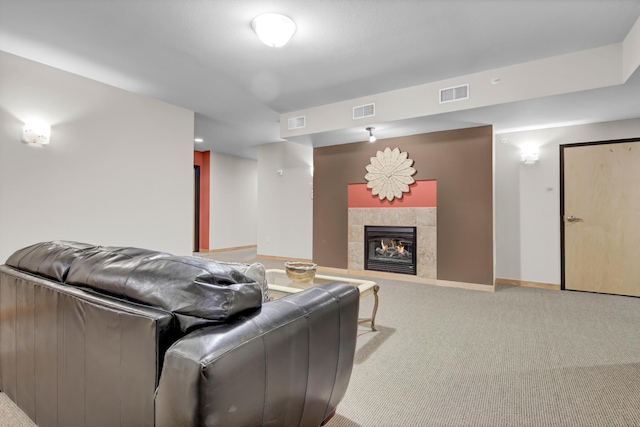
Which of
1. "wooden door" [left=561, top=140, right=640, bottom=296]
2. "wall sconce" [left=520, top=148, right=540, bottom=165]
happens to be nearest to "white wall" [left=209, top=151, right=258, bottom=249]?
"wall sconce" [left=520, top=148, right=540, bottom=165]

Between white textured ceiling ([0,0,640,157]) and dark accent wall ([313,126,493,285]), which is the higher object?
white textured ceiling ([0,0,640,157])

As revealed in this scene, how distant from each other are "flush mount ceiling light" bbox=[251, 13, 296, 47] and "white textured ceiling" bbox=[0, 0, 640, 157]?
2.7 inches

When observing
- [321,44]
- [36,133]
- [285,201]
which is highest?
[321,44]

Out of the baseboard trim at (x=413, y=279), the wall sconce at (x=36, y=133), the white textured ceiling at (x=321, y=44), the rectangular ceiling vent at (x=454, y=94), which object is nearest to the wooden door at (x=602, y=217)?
the white textured ceiling at (x=321, y=44)

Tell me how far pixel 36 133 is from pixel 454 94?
4634 millimetres

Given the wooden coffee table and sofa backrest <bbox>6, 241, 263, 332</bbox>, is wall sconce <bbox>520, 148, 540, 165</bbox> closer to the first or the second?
the wooden coffee table

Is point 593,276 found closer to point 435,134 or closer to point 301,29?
point 435,134

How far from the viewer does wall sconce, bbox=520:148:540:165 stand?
4809 millimetres

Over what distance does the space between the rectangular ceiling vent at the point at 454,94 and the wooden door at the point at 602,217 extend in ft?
6.58

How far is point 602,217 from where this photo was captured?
14.6 feet

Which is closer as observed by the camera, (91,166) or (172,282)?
(172,282)

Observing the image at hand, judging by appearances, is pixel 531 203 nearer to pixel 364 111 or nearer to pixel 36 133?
pixel 364 111

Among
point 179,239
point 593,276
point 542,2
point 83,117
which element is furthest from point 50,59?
point 593,276

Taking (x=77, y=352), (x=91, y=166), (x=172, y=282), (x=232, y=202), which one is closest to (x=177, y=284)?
(x=172, y=282)
